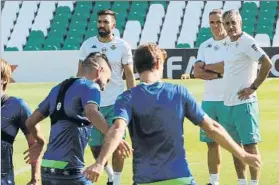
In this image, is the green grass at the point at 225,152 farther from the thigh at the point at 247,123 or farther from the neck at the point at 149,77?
the neck at the point at 149,77

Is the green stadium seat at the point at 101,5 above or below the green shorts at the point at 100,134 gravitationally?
above

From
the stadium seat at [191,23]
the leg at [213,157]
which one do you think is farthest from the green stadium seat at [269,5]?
the leg at [213,157]

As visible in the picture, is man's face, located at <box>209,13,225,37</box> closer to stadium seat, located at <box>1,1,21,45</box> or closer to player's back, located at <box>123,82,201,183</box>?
player's back, located at <box>123,82,201,183</box>

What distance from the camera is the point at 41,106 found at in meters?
6.50

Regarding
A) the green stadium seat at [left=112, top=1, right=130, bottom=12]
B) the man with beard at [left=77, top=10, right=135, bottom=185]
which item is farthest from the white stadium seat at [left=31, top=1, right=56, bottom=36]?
the man with beard at [left=77, top=10, right=135, bottom=185]

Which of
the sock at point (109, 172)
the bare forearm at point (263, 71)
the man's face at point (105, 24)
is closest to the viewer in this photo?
the bare forearm at point (263, 71)

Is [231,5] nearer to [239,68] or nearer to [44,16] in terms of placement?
[44,16]

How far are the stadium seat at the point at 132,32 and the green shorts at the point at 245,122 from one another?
24.3 metres

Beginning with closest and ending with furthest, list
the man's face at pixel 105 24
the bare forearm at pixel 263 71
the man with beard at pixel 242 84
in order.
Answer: the bare forearm at pixel 263 71 < the man with beard at pixel 242 84 < the man's face at pixel 105 24

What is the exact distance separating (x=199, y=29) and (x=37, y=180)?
2784 cm

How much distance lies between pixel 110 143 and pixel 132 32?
29.5 meters

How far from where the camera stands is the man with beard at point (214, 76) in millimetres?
9805

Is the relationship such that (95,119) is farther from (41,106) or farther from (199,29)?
(199,29)

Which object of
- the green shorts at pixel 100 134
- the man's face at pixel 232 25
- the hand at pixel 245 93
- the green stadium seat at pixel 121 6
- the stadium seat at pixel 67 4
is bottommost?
the green shorts at pixel 100 134
